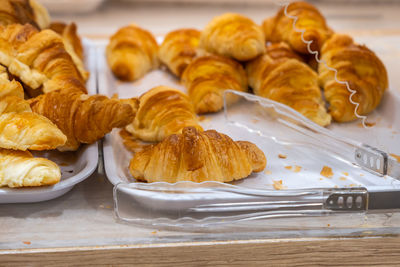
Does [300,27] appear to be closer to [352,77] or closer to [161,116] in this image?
[352,77]

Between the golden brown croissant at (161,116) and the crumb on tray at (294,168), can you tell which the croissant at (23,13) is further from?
the crumb on tray at (294,168)

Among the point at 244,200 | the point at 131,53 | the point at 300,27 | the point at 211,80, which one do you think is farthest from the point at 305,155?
the point at 131,53

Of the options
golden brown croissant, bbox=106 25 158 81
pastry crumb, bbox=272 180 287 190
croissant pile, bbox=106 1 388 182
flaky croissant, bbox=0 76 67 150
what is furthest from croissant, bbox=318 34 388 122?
flaky croissant, bbox=0 76 67 150

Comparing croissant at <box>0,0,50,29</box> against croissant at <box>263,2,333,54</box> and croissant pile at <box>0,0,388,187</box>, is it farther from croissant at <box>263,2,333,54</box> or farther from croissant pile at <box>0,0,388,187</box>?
croissant at <box>263,2,333,54</box>

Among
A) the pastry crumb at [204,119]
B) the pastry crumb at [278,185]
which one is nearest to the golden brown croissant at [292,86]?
the pastry crumb at [204,119]

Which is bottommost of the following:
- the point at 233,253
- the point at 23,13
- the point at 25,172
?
the point at 233,253

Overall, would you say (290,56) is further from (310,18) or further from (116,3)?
(116,3)
